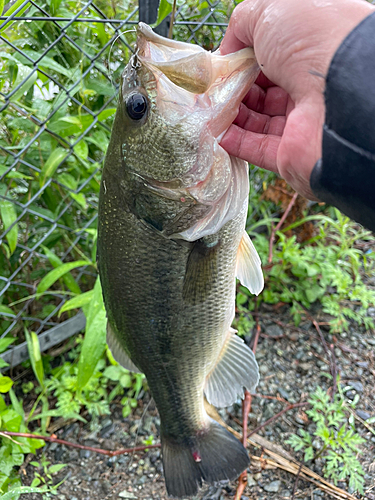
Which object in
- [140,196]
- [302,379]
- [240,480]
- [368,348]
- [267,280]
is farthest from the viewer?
[267,280]

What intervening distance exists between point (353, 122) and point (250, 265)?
75cm

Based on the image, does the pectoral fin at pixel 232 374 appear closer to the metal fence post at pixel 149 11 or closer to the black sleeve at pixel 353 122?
the black sleeve at pixel 353 122

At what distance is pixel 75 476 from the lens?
2.13 meters

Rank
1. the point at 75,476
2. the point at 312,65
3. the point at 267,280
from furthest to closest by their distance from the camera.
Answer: the point at 267,280
the point at 75,476
the point at 312,65

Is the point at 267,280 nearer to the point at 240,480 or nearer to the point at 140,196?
the point at 240,480

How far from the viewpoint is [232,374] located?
1.75 meters

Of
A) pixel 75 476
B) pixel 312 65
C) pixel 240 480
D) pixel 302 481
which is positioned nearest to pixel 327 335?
pixel 302 481

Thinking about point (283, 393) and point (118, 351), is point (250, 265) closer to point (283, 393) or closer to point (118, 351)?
point (118, 351)

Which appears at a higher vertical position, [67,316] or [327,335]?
[67,316]

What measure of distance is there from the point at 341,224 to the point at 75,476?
7.97 ft

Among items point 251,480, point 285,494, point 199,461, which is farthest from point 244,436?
point 199,461

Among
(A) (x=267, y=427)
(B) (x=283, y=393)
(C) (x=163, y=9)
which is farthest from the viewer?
(B) (x=283, y=393)

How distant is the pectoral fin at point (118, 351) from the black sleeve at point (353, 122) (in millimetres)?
Answer: 1108

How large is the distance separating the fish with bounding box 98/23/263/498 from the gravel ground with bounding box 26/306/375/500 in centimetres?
50
